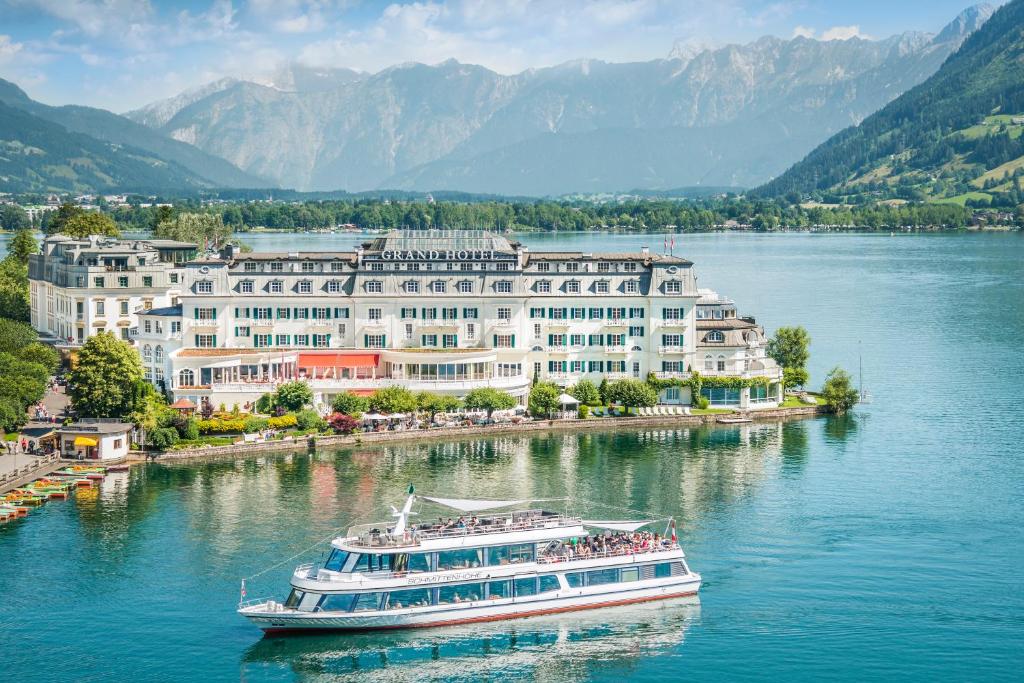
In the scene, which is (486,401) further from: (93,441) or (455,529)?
(455,529)

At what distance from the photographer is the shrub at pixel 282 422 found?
256 feet

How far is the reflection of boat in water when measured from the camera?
149ft

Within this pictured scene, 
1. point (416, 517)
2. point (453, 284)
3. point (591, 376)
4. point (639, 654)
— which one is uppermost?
point (453, 284)

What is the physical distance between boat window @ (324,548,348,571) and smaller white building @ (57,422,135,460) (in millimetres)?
26992

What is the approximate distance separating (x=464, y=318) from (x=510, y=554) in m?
39.5

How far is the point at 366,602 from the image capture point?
48.2 meters

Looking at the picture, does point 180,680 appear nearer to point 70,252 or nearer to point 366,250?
point 366,250

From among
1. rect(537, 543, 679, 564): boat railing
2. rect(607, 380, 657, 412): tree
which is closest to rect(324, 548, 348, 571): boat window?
rect(537, 543, 679, 564): boat railing

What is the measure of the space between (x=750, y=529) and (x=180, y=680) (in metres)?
25.4

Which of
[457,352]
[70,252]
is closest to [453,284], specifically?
[457,352]

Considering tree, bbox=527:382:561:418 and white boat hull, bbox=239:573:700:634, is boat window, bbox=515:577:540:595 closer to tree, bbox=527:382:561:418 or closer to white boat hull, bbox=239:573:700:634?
white boat hull, bbox=239:573:700:634

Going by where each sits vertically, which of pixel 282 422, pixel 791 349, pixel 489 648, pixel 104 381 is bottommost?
pixel 489 648

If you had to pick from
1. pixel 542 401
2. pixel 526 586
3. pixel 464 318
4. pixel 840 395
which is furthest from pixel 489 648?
pixel 840 395

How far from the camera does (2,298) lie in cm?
11319
